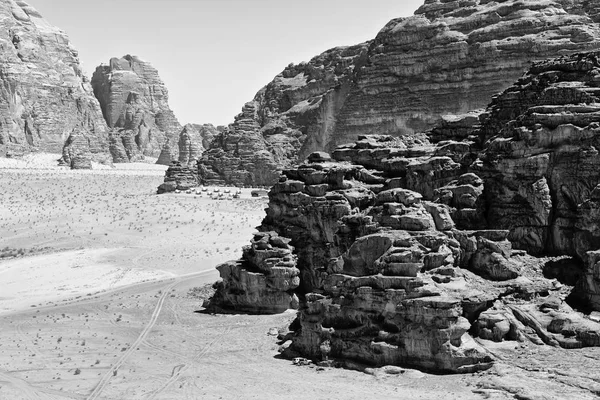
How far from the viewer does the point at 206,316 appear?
36.8 m

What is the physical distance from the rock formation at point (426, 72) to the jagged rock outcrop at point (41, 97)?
36723 millimetres

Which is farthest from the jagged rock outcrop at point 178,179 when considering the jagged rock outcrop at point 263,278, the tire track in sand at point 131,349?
the jagged rock outcrop at point 263,278

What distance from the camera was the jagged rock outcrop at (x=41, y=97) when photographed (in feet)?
414

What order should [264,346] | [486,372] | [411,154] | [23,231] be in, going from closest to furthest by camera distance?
[486,372]
[264,346]
[411,154]
[23,231]

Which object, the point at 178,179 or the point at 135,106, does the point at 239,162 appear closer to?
the point at 178,179

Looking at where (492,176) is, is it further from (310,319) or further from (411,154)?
(310,319)

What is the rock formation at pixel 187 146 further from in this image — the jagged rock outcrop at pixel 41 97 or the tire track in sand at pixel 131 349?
the tire track in sand at pixel 131 349

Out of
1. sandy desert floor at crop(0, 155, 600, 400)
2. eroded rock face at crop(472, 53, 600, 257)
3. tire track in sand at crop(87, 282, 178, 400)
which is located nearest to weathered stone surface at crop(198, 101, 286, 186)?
sandy desert floor at crop(0, 155, 600, 400)

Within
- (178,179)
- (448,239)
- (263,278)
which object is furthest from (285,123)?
(448,239)

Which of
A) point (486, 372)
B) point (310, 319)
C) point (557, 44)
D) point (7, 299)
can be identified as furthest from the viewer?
point (557, 44)

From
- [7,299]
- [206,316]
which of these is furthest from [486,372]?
[7,299]

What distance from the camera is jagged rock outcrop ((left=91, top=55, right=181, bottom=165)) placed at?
157 m

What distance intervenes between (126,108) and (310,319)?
464 ft

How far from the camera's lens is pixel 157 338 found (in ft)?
107
